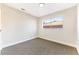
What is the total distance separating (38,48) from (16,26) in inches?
31.7

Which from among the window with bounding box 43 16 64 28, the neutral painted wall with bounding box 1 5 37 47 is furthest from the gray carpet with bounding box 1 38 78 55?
the window with bounding box 43 16 64 28

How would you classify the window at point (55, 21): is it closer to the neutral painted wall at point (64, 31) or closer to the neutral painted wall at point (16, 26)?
the neutral painted wall at point (64, 31)

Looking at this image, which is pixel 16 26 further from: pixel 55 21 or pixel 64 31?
pixel 64 31

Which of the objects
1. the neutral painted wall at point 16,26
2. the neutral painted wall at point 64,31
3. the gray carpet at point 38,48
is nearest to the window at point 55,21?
the neutral painted wall at point 64,31

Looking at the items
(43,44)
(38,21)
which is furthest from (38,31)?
(43,44)

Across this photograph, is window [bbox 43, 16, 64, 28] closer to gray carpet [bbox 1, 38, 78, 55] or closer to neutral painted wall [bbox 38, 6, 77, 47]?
neutral painted wall [bbox 38, 6, 77, 47]

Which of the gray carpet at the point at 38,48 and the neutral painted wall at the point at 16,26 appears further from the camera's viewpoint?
the neutral painted wall at the point at 16,26

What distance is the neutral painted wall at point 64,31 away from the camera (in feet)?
6.38

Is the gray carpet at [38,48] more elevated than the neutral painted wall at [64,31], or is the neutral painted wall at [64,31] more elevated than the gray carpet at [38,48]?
the neutral painted wall at [64,31]

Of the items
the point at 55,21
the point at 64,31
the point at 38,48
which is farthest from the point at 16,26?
Answer: the point at 64,31

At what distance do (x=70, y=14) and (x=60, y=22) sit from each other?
38cm

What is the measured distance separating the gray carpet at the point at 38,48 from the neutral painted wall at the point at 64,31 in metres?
0.19

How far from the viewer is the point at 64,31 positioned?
2.20 metres

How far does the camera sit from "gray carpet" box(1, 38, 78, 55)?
173 cm
